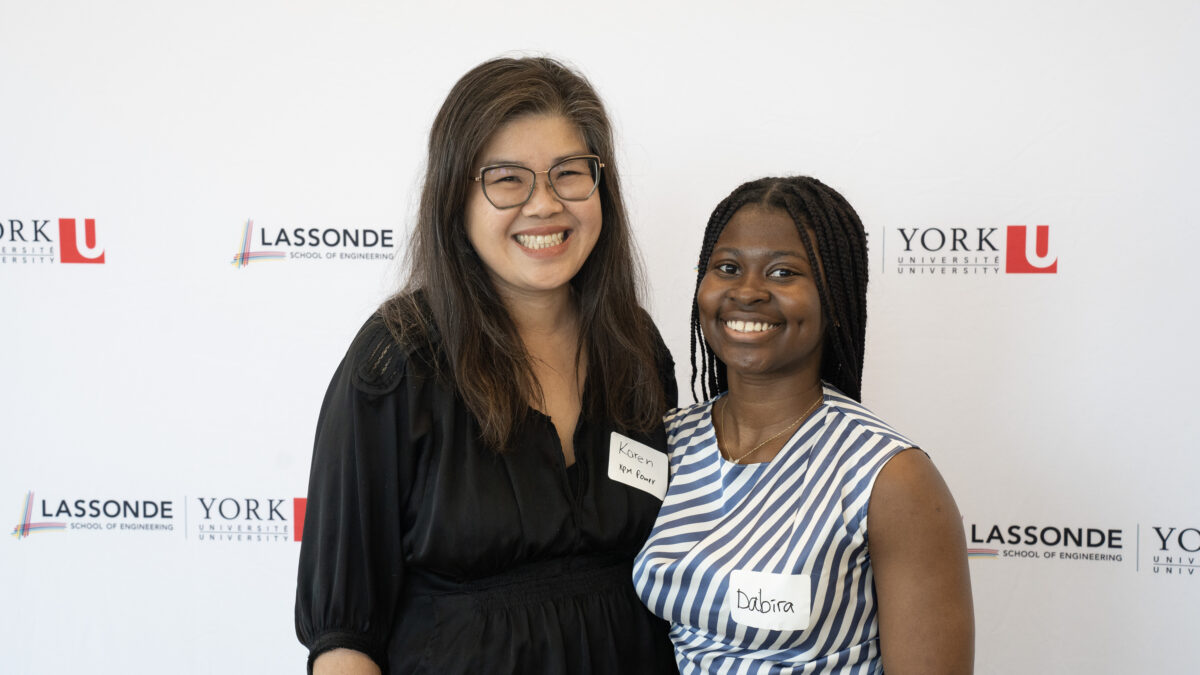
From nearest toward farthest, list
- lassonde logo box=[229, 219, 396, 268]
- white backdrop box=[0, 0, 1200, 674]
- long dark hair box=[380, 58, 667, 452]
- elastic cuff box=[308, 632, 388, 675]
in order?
elastic cuff box=[308, 632, 388, 675] → long dark hair box=[380, 58, 667, 452] → white backdrop box=[0, 0, 1200, 674] → lassonde logo box=[229, 219, 396, 268]

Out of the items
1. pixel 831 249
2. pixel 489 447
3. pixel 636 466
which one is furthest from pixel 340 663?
pixel 831 249

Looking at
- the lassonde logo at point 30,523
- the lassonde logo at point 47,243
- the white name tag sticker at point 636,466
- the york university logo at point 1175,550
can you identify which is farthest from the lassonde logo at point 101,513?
the york university logo at point 1175,550

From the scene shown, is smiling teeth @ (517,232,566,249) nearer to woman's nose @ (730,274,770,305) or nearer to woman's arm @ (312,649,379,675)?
woman's nose @ (730,274,770,305)

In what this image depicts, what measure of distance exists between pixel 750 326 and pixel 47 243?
78.4 inches

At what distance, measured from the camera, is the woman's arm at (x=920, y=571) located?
1270mm

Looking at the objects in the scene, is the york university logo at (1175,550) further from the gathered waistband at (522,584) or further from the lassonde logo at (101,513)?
the lassonde logo at (101,513)

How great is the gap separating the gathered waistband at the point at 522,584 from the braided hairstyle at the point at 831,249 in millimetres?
554

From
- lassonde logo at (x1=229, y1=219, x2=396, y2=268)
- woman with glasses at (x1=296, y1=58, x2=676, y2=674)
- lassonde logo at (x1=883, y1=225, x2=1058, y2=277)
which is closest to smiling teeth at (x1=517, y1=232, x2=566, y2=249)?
woman with glasses at (x1=296, y1=58, x2=676, y2=674)

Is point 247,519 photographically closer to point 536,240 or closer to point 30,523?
point 30,523

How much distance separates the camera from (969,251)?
7.30 feet

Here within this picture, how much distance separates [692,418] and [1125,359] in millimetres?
1187

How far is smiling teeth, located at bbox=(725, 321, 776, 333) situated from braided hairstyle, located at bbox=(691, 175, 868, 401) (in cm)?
9

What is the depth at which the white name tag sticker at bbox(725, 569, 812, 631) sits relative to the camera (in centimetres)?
132

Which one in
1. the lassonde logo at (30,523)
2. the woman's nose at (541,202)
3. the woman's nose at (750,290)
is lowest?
the lassonde logo at (30,523)
